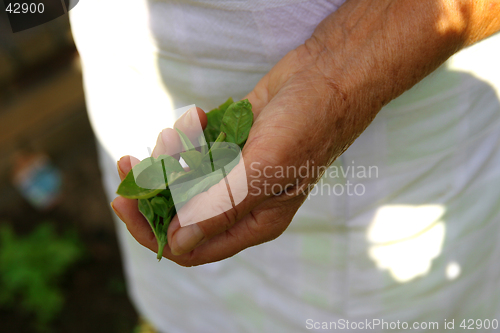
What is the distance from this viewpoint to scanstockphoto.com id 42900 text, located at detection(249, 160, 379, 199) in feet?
2.53

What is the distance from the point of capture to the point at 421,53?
875 mm

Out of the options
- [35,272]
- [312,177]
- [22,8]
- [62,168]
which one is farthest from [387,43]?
Answer: [62,168]

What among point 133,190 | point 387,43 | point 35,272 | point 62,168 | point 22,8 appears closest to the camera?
point 133,190

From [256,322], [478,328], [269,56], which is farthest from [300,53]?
[478,328]

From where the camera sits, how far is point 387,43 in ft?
2.86

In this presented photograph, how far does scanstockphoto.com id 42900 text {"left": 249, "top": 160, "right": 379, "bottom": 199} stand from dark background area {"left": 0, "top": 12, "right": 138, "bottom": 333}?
1667 millimetres

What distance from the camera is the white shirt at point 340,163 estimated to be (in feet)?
3.19

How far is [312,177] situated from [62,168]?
2261mm

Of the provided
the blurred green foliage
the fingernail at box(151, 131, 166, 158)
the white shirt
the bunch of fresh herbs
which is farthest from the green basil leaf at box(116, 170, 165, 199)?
the blurred green foliage

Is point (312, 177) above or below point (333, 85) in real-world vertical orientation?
below

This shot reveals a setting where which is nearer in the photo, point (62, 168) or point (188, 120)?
point (188, 120)

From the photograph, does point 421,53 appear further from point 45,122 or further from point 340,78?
point 45,122

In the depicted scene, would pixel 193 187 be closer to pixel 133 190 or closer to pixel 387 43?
pixel 133 190

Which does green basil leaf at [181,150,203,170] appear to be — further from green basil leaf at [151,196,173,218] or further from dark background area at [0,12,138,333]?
dark background area at [0,12,138,333]
